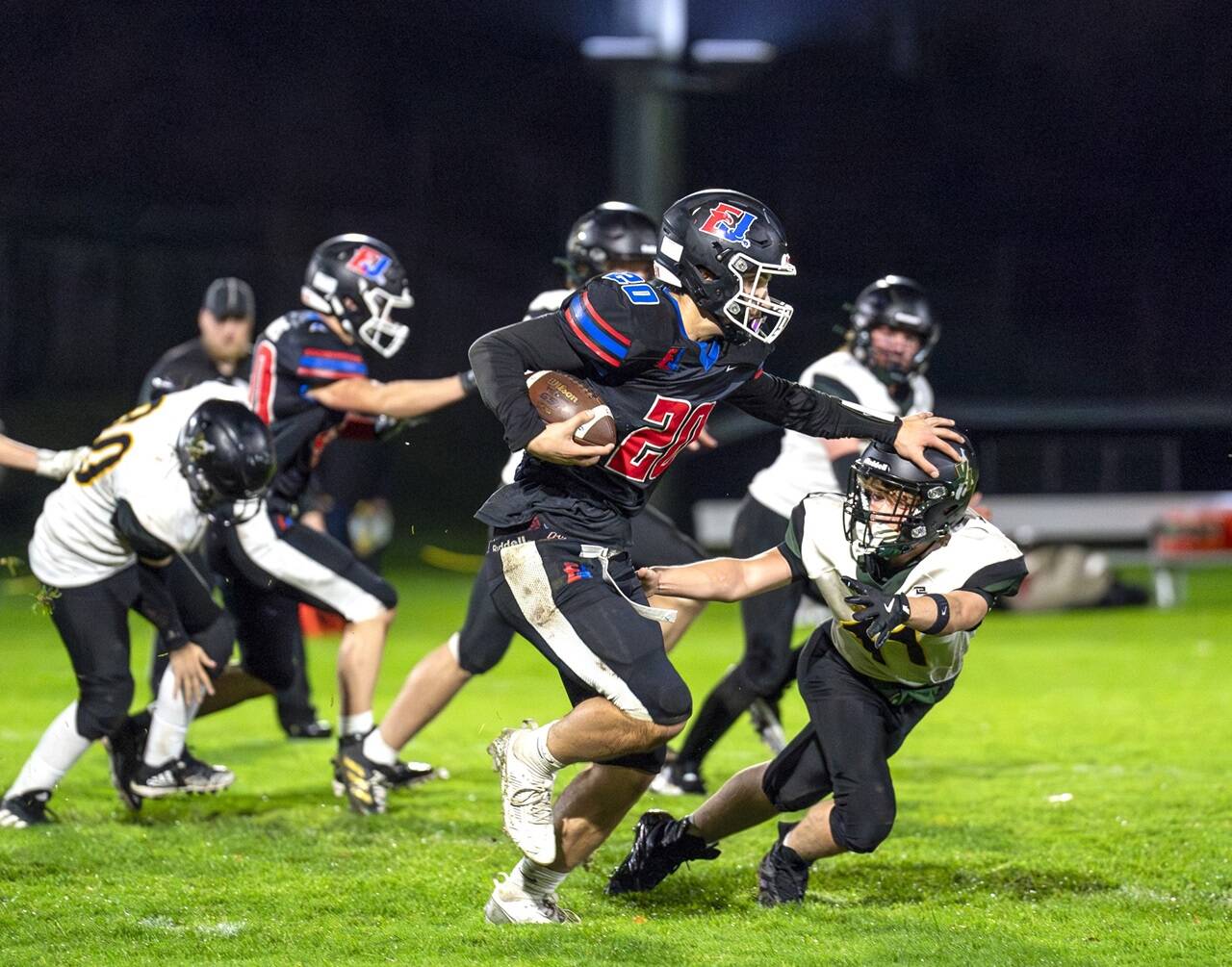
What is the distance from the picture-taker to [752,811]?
3.97 metres

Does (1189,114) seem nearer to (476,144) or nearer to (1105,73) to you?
(1105,73)

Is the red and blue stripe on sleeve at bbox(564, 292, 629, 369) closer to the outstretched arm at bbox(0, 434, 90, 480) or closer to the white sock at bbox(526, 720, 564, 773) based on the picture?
the white sock at bbox(526, 720, 564, 773)

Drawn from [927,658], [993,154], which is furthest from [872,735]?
[993,154]

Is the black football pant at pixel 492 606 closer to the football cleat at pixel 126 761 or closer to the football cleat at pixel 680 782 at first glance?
the football cleat at pixel 680 782

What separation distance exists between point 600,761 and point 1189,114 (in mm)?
18390

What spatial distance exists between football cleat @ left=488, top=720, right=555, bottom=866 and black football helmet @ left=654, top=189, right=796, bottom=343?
1.04 metres

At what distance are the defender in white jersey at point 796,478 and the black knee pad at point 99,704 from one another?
1.81 metres

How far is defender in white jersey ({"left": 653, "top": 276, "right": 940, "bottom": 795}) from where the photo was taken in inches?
210

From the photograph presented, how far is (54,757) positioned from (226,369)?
2997mm

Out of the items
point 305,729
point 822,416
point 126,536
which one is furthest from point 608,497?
point 305,729

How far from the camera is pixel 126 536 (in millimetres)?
4758

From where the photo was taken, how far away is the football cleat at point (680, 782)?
5.48 m

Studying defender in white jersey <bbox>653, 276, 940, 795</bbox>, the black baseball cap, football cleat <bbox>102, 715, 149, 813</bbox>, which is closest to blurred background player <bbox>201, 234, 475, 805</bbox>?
football cleat <bbox>102, 715, 149, 813</bbox>

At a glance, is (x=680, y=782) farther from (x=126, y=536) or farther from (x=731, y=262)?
(x=731, y=262)
